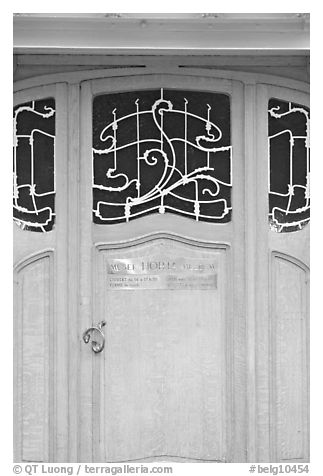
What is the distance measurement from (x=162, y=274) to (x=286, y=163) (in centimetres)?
83

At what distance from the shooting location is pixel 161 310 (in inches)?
135

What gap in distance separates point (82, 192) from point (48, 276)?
0.45m

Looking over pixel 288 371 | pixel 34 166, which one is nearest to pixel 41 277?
pixel 34 166

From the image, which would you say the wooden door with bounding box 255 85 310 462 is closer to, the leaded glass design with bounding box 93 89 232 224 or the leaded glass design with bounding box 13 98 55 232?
the leaded glass design with bounding box 93 89 232 224

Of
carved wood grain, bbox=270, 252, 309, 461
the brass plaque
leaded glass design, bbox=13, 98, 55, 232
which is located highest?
leaded glass design, bbox=13, 98, 55, 232

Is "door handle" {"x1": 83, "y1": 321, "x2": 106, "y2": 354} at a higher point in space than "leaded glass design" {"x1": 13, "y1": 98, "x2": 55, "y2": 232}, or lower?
lower

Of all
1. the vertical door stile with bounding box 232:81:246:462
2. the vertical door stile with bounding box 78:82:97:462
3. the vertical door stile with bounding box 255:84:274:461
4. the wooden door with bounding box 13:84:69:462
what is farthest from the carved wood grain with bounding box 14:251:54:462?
the vertical door stile with bounding box 255:84:274:461

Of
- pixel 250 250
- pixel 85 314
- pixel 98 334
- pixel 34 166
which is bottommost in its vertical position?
pixel 98 334

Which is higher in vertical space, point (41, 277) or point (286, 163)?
point (286, 163)

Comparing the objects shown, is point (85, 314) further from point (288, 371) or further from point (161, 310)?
point (288, 371)

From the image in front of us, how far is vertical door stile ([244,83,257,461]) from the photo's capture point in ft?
11.2

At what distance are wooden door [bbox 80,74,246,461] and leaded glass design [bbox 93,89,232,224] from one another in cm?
1

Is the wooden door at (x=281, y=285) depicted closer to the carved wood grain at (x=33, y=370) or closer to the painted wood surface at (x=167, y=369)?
the painted wood surface at (x=167, y=369)

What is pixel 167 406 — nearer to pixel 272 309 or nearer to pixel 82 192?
pixel 272 309
